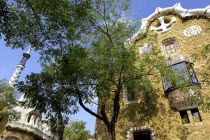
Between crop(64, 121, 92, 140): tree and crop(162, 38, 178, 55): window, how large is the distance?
Answer: 583 inches

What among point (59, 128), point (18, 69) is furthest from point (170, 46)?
point (18, 69)

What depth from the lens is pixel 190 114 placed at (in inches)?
326

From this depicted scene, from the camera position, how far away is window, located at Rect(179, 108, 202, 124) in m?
8.11

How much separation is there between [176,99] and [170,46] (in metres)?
4.66

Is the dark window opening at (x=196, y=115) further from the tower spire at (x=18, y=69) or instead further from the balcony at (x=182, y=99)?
the tower spire at (x=18, y=69)

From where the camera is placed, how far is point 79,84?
727 centimetres

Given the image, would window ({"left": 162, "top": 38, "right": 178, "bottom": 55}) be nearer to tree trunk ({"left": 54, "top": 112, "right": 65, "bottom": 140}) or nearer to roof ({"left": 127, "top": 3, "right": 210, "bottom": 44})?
roof ({"left": 127, "top": 3, "right": 210, "bottom": 44})

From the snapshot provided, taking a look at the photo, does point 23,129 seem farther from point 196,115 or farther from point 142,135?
point 196,115

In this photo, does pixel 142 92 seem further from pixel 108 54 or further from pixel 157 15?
pixel 157 15

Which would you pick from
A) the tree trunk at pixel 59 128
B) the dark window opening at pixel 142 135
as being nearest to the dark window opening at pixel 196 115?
the dark window opening at pixel 142 135

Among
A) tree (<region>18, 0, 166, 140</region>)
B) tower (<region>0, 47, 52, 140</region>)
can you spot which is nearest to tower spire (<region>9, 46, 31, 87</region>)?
tower (<region>0, 47, 52, 140</region>)

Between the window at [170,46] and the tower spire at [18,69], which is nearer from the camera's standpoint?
the window at [170,46]

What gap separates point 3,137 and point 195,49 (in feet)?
55.3

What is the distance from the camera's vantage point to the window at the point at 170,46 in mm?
11242
